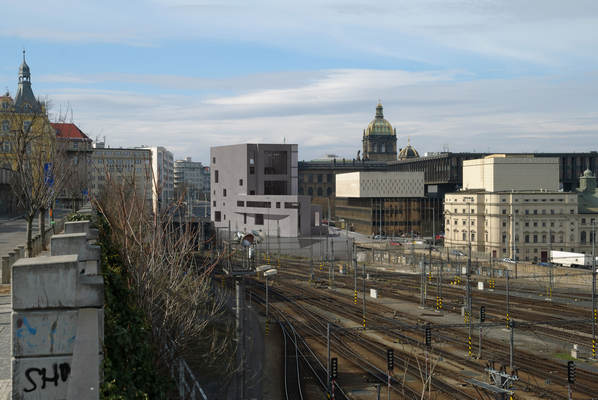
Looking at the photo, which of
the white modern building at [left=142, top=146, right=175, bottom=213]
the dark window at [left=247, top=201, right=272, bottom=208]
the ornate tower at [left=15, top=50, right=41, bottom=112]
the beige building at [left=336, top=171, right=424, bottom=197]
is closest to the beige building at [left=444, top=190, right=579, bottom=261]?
the beige building at [left=336, top=171, right=424, bottom=197]

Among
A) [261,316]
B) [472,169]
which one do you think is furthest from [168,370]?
[472,169]

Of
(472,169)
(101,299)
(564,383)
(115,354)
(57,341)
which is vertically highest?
(472,169)

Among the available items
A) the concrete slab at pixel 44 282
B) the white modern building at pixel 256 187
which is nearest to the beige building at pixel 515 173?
the white modern building at pixel 256 187

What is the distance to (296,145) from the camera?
10638cm

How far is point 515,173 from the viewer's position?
4235 inches

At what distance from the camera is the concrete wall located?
6.80 metres

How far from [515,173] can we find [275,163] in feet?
144

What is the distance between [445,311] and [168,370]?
1446 inches

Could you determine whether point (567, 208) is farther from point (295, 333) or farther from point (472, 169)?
point (295, 333)

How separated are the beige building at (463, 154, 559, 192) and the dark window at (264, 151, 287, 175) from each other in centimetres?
3713

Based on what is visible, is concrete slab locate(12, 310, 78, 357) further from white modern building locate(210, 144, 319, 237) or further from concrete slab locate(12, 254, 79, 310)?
white modern building locate(210, 144, 319, 237)

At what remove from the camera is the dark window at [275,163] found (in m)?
108

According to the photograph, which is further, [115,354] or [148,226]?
[148,226]

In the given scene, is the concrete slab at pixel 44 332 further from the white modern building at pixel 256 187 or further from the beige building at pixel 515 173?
the beige building at pixel 515 173
